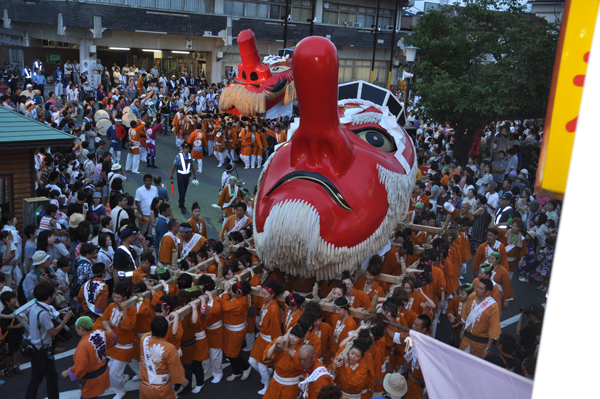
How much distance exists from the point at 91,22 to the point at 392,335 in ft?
85.7

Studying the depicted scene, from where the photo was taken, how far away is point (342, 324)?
614 centimetres

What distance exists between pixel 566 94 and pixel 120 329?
5442mm

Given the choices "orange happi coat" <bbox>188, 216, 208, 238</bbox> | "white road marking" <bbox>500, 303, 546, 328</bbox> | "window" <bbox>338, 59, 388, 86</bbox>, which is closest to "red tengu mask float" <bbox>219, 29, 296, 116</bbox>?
"orange happi coat" <bbox>188, 216, 208, 238</bbox>

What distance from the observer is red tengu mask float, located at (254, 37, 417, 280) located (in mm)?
6320

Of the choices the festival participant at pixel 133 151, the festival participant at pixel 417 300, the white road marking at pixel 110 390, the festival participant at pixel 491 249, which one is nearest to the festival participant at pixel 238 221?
the white road marking at pixel 110 390

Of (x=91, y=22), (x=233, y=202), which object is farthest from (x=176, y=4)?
(x=233, y=202)

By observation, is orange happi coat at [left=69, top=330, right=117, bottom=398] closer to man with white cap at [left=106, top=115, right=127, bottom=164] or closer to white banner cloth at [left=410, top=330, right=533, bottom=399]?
white banner cloth at [left=410, top=330, right=533, bottom=399]

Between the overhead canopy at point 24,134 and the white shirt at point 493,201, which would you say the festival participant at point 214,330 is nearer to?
the overhead canopy at point 24,134

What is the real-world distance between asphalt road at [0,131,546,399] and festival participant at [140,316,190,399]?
113cm

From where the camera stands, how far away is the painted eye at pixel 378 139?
26.7 feet

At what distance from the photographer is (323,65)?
6.12m

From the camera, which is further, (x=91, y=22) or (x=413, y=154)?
(x=91, y=22)

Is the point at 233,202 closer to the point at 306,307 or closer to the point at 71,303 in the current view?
the point at 71,303

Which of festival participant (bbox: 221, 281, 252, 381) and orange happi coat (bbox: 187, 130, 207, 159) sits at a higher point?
orange happi coat (bbox: 187, 130, 207, 159)
